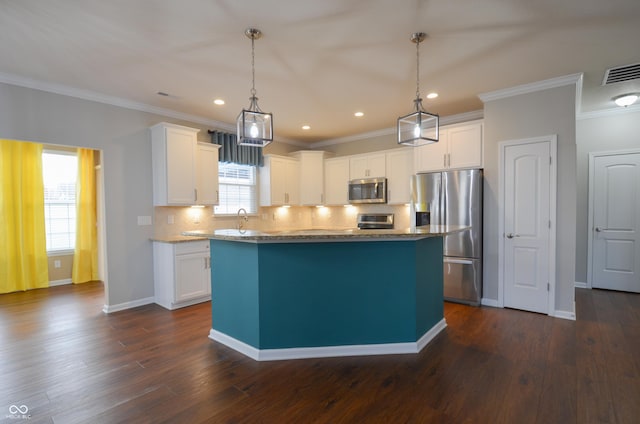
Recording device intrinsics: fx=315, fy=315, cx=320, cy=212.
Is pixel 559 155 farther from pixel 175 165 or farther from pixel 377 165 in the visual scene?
pixel 175 165

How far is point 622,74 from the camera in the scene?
3.47 metres

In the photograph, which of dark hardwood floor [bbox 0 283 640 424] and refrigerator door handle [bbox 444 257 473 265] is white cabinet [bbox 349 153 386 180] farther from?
dark hardwood floor [bbox 0 283 640 424]

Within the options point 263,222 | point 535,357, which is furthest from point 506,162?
point 263,222

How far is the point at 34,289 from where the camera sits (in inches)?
209

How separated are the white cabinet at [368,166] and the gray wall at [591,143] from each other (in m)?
3.09

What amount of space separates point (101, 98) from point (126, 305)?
2.70m

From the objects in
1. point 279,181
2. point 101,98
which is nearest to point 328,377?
point 279,181

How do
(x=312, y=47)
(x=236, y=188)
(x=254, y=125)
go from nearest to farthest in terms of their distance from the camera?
(x=254, y=125) → (x=312, y=47) → (x=236, y=188)

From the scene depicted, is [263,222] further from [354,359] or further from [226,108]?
[354,359]

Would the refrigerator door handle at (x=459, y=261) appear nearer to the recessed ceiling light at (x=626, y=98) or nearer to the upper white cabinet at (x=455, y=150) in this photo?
the upper white cabinet at (x=455, y=150)

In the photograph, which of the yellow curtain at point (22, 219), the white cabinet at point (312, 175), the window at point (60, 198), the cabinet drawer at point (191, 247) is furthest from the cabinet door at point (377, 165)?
the yellow curtain at point (22, 219)

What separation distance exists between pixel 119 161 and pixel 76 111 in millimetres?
719

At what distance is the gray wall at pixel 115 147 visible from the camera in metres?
3.49

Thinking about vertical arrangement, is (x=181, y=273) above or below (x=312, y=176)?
below
